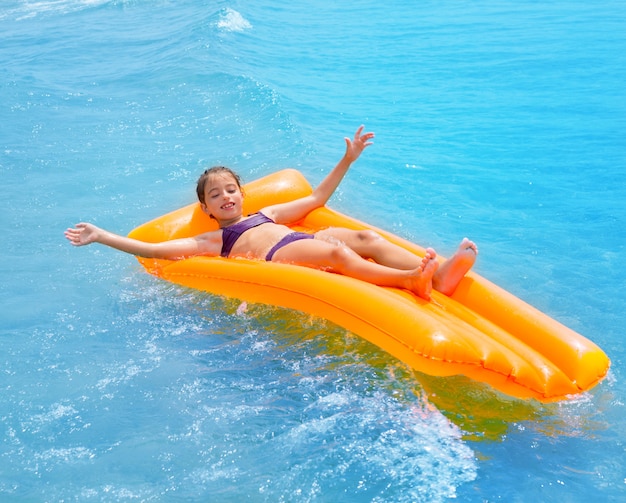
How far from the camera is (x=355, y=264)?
375 cm

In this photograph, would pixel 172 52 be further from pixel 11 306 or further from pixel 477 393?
pixel 477 393

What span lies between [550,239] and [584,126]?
6.84 feet

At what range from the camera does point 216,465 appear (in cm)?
301

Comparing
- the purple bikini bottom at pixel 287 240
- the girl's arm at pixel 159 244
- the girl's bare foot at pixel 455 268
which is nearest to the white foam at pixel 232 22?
the girl's arm at pixel 159 244

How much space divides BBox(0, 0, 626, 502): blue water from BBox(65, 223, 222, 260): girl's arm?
10.8 inches

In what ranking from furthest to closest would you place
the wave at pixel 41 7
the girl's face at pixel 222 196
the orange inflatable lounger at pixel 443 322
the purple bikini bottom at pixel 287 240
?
the wave at pixel 41 7 < the girl's face at pixel 222 196 < the purple bikini bottom at pixel 287 240 < the orange inflatable lounger at pixel 443 322

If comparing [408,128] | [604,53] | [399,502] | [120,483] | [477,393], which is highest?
[604,53]

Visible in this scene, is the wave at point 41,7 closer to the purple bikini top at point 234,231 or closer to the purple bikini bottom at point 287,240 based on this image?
the purple bikini top at point 234,231

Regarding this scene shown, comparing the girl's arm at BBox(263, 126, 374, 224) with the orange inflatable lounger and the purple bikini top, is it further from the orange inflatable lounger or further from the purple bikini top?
the orange inflatable lounger

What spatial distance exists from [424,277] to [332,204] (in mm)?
2160

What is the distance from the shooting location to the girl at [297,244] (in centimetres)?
362

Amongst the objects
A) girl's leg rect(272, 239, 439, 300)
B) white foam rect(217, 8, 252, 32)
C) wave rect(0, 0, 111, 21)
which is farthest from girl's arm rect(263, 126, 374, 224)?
wave rect(0, 0, 111, 21)

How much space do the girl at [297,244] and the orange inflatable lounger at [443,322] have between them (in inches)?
3.7

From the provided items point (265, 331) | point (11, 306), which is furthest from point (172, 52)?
point (265, 331)
